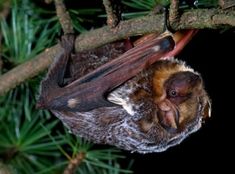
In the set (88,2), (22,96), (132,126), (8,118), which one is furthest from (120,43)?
(8,118)

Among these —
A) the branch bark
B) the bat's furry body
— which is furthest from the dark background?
the branch bark

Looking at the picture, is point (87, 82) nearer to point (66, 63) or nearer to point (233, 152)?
point (66, 63)

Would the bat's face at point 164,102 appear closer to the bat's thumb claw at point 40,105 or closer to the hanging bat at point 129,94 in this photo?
the hanging bat at point 129,94

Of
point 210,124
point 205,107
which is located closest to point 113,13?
point 205,107

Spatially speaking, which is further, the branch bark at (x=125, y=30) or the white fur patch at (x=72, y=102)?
the white fur patch at (x=72, y=102)

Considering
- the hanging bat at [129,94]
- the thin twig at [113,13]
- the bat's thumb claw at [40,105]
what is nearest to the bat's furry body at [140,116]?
the hanging bat at [129,94]

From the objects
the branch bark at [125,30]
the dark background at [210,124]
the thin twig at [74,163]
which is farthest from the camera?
the dark background at [210,124]
